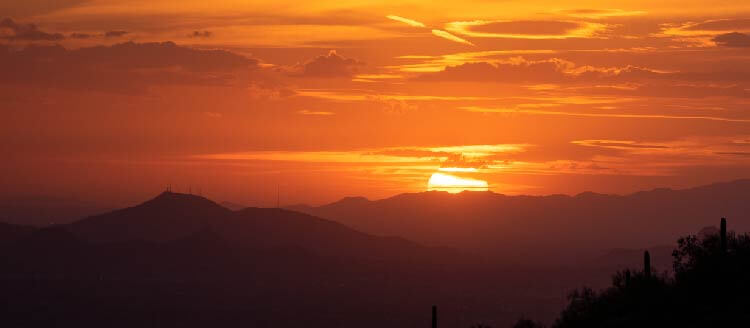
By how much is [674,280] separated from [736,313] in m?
9.76

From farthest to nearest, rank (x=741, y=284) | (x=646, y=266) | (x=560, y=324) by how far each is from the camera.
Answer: (x=560, y=324), (x=646, y=266), (x=741, y=284)

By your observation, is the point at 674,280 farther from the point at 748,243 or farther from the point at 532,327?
the point at 532,327

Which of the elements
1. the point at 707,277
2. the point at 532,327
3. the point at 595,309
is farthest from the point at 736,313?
the point at 532,327

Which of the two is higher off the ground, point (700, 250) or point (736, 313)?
point (700, 250)

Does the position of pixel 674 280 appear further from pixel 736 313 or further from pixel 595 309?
pixel 736 313

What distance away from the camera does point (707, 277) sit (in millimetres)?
56000

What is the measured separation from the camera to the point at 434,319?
57.7 metres

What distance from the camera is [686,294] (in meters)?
55.3

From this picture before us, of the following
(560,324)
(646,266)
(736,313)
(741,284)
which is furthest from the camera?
(560,324)

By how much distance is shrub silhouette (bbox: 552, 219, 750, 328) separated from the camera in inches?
2058

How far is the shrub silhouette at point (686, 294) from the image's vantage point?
5228cm

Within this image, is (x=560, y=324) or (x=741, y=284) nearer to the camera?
(x=741, y=284)

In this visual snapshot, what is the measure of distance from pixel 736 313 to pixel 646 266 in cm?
757

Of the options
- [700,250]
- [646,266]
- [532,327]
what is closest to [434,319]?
[532,327]
